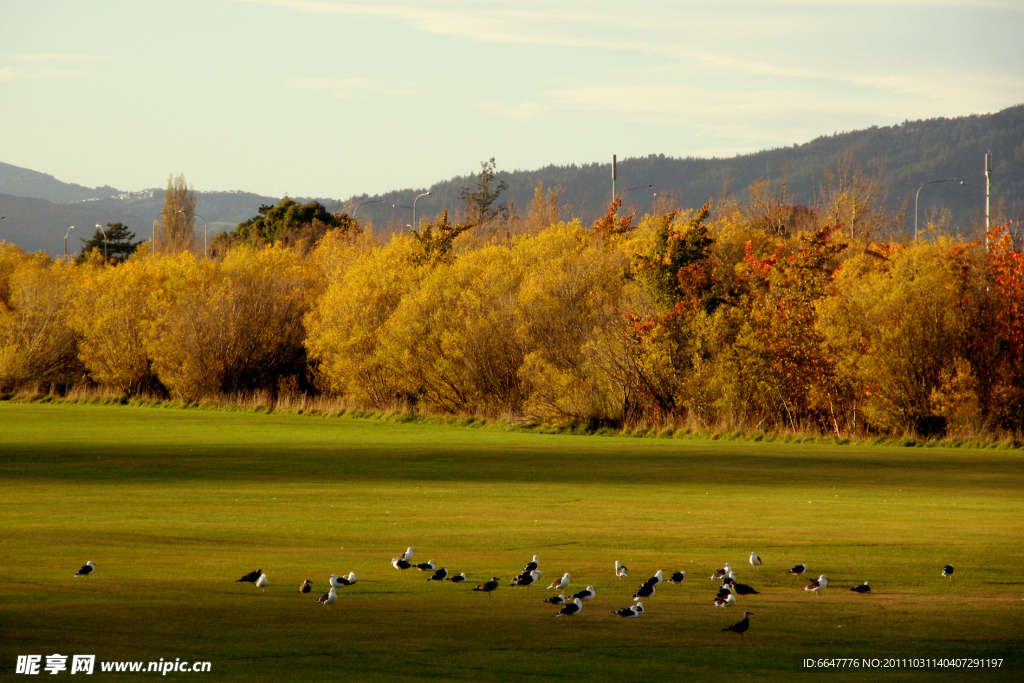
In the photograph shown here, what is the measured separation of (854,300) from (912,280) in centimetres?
168

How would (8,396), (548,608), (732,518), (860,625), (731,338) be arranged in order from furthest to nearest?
(8,396), (731,338), (732,518), (548,608), (860,625)

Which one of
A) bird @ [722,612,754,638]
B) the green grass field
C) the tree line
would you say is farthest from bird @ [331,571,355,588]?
the tree line

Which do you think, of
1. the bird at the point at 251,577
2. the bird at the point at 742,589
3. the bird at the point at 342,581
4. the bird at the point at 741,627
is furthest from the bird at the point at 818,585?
the bird at the point at 251,577

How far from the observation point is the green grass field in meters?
8.88

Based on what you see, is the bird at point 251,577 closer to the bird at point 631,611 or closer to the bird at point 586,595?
the bird at point 586,595

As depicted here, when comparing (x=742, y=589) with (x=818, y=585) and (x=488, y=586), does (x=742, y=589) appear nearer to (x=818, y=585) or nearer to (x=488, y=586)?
Answer: (x=818, y=585)

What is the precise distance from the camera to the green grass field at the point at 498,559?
8.88 metres

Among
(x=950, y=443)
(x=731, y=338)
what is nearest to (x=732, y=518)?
(x=950, y=443)

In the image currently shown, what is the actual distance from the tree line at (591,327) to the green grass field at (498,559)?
27.8 feet

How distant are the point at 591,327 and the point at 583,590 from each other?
29.6 metres

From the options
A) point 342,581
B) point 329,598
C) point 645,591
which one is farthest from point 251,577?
point 645,591

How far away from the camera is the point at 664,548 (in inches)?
549

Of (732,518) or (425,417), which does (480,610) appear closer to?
(732,518)

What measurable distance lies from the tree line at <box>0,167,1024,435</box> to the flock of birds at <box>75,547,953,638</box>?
913 inches
